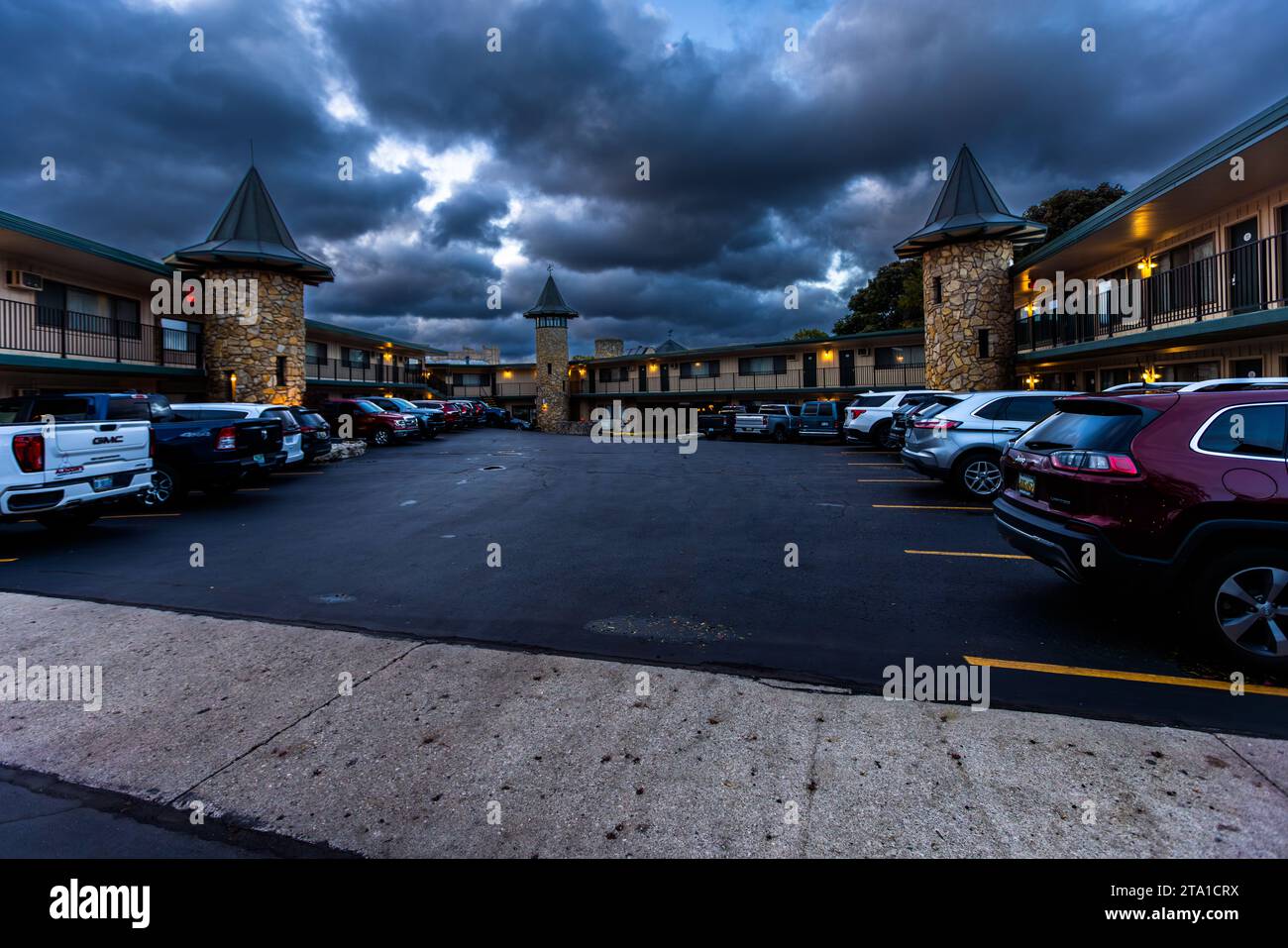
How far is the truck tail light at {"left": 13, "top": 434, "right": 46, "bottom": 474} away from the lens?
746cm

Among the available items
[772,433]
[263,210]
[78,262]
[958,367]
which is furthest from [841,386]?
[78,262]

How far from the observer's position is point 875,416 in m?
22.1

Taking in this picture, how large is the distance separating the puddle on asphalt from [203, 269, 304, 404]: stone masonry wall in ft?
77.1

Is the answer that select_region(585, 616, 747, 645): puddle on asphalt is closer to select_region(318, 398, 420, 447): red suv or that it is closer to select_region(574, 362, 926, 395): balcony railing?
select_region(318, 398, 420, 447): red suv

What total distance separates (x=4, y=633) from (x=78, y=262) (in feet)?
63.3

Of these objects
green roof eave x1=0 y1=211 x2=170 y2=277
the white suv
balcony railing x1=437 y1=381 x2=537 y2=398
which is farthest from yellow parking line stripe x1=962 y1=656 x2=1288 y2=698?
balcony railing x1=437 y1=381 x2=537 y2=398

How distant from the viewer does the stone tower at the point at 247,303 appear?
23.6m

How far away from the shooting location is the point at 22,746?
3492 mm

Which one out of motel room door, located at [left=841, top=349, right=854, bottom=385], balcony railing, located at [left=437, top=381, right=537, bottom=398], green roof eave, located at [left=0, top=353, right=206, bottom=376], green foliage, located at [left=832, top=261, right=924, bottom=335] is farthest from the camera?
balcony railing, located at [left=437, top=381, right=537, bottom=398]

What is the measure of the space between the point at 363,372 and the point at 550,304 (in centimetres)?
1539

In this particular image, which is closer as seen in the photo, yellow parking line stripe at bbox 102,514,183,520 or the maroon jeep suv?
the maroon jeep suv

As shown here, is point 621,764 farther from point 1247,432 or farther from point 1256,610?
point 1247,432
